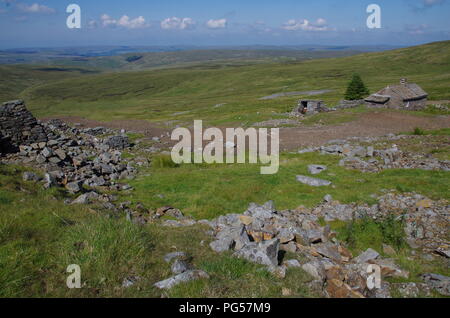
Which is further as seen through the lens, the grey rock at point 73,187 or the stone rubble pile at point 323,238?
the grey rock at point 73,187

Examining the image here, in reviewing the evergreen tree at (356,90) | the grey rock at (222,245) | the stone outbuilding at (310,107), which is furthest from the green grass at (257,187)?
the evergreen tree at (356,90)

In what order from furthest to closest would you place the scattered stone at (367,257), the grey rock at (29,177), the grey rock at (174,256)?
the grey rock at (29,177)
the scattered stone at (367,257)
the grey rock at (174,256)

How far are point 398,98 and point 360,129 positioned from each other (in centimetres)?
1530

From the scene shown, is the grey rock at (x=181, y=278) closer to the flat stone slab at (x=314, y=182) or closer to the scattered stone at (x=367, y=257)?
the scattered stone at (x=367, y=257)

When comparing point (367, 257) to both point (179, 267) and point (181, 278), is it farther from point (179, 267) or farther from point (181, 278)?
point (181, 278)

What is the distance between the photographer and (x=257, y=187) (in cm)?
1708

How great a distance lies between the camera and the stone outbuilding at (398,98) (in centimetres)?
4272

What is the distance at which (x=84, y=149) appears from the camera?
26.5m

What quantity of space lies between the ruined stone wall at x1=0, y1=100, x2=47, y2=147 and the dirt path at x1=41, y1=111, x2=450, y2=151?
596 inches

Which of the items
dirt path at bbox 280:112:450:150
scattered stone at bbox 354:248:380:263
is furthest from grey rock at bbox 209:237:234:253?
dirt path at bbox 280:112:450:150

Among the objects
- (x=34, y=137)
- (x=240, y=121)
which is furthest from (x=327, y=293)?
(x=240, y=121)

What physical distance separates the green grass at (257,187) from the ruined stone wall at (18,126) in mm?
9203

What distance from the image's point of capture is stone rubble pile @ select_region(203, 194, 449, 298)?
718 cm

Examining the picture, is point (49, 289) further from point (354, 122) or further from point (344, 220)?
point (354, 122)
